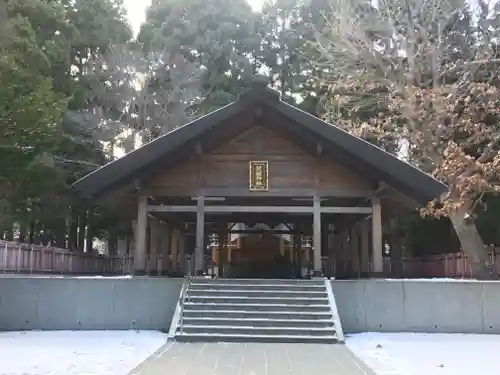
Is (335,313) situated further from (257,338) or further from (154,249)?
(154,249)

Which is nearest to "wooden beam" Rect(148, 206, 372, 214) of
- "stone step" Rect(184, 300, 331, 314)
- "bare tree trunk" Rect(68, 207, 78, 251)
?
"stone step" Rect(184, 300, 331, 314)

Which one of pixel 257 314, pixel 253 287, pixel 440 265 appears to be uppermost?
pixel 440 265

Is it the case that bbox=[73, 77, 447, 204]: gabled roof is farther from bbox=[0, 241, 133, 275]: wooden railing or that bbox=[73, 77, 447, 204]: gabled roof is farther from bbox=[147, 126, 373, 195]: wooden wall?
bbox=[0, 241, 133, 275]: wooden railing

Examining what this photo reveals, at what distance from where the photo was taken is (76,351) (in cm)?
855

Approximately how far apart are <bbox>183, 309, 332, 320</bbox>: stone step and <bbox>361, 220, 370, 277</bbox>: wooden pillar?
15.8ft

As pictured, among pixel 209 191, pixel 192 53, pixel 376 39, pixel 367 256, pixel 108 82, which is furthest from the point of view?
pixel 192 53

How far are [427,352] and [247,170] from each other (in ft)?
19.5

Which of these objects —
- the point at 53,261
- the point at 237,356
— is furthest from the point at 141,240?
the point at 53,261

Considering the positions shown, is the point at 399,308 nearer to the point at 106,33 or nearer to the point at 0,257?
the point at 0,257

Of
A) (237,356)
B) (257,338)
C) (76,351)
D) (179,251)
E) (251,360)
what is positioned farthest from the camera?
(179,251)

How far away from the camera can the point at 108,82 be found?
27000mm

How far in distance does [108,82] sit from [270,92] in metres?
17.1

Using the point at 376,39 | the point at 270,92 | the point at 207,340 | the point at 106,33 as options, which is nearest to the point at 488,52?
the point at 376,39

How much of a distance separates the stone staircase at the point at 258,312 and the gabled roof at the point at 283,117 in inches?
111
